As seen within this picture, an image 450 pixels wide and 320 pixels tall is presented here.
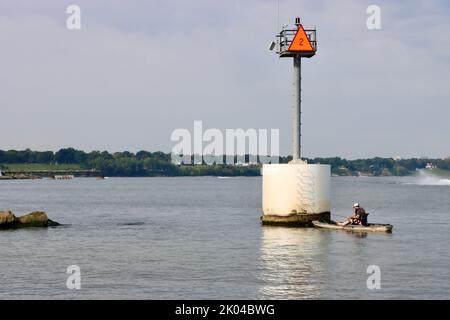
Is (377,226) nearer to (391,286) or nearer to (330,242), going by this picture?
(330,242)

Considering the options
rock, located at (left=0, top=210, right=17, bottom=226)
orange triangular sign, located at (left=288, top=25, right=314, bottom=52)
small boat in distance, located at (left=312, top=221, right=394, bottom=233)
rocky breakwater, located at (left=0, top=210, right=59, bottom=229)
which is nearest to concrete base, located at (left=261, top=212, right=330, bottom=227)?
small boat in distance, located at (left=312, top=221, right=394, bottom=233)

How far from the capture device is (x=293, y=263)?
43500mm

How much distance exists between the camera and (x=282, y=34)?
61.9 metres

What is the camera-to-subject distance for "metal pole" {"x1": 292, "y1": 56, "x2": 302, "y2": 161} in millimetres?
60625

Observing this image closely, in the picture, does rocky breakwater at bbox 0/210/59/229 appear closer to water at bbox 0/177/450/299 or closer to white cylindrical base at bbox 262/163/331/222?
water at bbox 0/177/450/299

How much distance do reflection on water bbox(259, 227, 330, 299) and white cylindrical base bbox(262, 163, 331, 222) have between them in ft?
5.60

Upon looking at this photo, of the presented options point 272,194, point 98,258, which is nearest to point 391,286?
point 98,258

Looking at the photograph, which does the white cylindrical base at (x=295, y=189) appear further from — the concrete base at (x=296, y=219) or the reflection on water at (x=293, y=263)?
the reflection on water at (x=293, y=263)

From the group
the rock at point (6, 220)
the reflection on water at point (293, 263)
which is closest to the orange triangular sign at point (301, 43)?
the reflection on water at point (293, 263)

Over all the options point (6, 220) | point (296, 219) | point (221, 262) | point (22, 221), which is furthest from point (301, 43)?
point (6, 220)

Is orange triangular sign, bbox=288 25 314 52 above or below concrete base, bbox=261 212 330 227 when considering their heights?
above

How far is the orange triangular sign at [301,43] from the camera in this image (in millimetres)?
60656

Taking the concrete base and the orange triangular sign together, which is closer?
the concrete base
